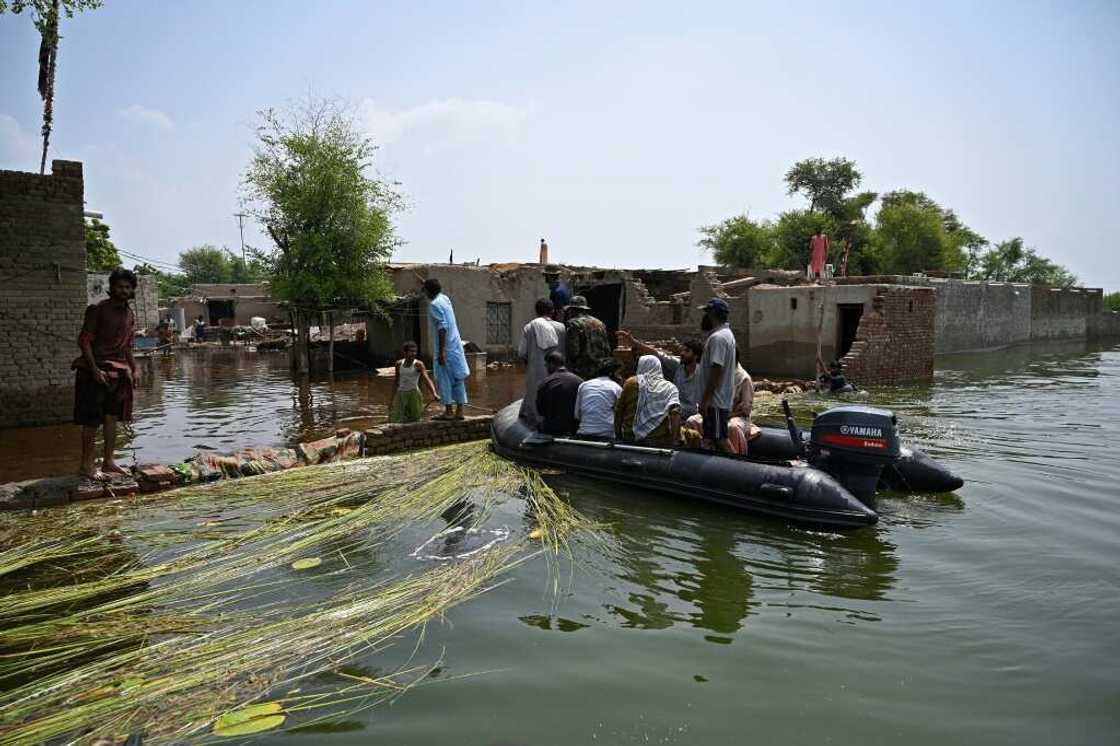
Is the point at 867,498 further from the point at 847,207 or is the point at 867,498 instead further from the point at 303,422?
the point at 847,207

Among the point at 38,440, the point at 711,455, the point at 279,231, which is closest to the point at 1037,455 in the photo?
the point at 711,455

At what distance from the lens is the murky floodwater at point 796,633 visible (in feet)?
10.7

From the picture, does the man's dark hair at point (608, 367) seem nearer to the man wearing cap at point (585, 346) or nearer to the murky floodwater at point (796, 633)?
the man wearing cap at point (585, 346)

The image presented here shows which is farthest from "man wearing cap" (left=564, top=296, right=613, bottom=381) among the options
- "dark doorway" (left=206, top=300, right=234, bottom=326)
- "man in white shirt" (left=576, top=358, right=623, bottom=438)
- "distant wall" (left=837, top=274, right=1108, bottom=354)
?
"dark doorway" (left=206, top=300, right=234, bottom=326)

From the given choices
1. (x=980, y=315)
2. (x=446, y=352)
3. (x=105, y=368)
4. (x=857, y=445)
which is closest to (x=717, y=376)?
(x=857, y=445)

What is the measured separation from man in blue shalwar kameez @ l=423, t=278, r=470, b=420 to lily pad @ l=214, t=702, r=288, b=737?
5.28m

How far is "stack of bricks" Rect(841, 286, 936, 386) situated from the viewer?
15727 mm

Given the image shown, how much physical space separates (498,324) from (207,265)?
58.2m

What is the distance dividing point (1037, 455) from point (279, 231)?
1873 centimetres

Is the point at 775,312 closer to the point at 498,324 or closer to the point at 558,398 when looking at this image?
the point at 498,324

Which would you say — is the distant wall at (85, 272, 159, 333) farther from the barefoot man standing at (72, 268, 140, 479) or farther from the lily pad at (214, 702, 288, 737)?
the lily pad at (214, 702, 288, 737)

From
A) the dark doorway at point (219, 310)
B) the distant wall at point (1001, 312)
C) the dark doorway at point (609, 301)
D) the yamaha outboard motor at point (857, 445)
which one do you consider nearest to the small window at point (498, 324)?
the dark doorway at point (609, 301)

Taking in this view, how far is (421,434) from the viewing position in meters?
9.16

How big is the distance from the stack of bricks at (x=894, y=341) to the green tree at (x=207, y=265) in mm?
62945
